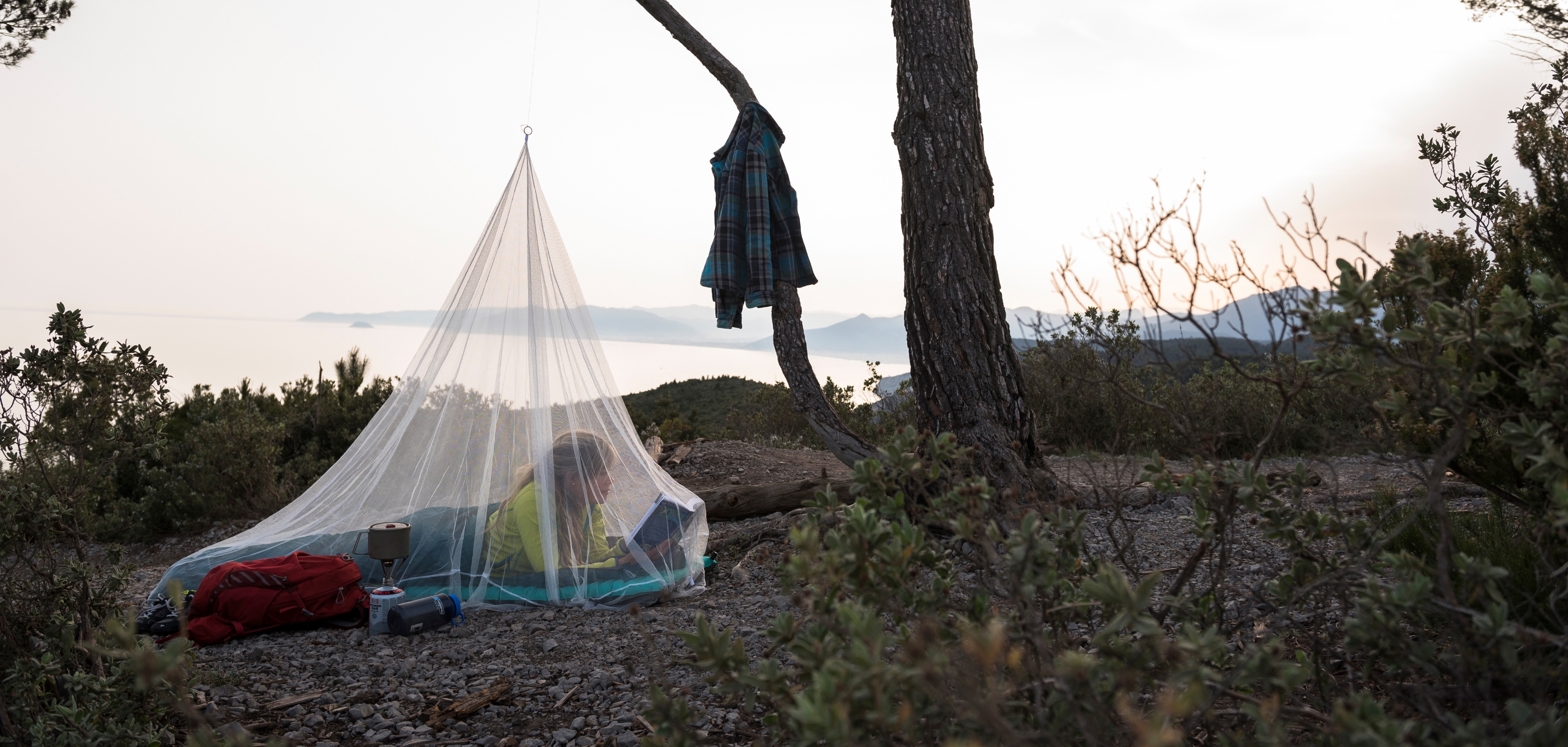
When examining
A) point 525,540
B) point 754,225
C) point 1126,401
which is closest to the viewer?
point 525,540

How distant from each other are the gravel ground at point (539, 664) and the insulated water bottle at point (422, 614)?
0.04m

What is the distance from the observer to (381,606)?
3645 millimetres

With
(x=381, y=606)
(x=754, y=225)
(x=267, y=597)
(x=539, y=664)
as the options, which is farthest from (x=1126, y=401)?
(x=267, y=597)

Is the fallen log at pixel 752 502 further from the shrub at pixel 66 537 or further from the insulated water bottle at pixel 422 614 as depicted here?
the shrub at pixel 66 537

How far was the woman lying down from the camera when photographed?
164 inches

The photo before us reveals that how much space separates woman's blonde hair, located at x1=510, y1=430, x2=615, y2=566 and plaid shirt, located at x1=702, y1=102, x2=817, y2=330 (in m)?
1.11

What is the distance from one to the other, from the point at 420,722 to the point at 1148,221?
268 centimetres

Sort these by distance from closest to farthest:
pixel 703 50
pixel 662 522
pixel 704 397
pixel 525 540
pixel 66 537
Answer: pixel 66 537 < pixel 525 540 < pixel 662 522 < pixel 703 50 < pixel 704 397

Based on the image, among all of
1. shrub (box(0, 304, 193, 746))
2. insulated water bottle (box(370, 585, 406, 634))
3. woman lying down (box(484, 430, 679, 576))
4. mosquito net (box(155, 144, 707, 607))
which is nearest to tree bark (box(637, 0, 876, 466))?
mosquito net (box(155, 144, 707, 607))

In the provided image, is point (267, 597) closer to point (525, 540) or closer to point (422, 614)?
point (422, 614)

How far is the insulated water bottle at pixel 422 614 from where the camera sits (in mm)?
3580

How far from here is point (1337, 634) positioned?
93.8 inches

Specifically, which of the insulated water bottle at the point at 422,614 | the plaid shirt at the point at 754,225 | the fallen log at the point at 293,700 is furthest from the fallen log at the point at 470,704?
the plaid shirt at the point at 754,225

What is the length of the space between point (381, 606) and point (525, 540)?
0.72m
